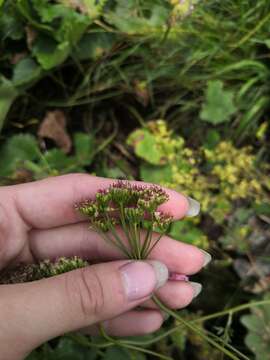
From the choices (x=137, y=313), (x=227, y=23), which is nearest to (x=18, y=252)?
(x=137, y=313)

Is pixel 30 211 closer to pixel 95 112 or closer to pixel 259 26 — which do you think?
pixel 95 112

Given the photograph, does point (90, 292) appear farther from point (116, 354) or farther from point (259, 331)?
point (259, 331)

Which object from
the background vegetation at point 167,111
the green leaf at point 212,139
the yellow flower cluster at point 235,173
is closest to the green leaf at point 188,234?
the background vegetation at point 167,111

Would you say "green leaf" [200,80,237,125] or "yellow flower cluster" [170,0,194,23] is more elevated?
"yellow flower cluster" [170,0,194,23]

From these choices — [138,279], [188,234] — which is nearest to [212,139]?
[188,234]

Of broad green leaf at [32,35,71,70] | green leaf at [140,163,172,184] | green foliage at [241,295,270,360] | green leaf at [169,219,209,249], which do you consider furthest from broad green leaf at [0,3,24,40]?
green foliage at [241,295,270,360]

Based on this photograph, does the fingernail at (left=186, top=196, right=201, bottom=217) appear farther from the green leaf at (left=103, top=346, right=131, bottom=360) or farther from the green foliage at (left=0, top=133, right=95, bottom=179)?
the green foliage at (left=0, top=133, right=95, bottom=179)
